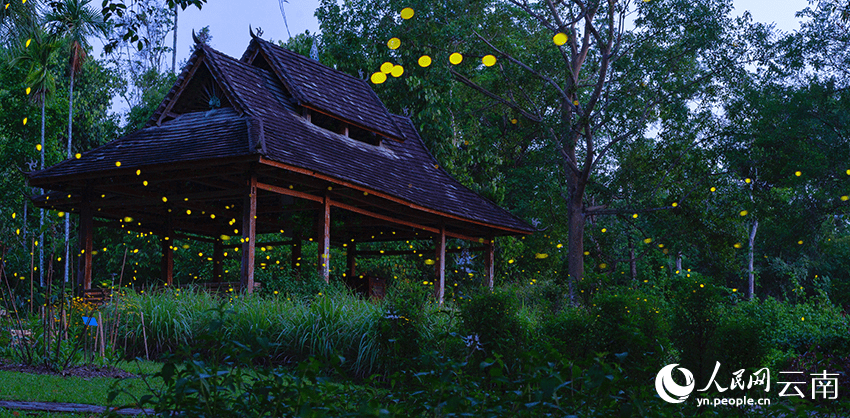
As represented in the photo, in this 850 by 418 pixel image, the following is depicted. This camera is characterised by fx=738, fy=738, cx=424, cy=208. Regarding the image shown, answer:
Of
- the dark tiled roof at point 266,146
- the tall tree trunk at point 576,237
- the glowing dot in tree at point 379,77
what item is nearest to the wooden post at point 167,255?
the dark tiled roof at point 266,146

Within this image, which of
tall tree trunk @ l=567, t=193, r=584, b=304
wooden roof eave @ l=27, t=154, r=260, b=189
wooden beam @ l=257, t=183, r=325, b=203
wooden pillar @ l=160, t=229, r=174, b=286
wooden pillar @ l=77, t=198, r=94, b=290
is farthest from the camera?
tall tree trunk @ l=567, t=193, r=584, b=304

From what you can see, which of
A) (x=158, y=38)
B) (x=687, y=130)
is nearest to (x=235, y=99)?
(x=687, y=130)

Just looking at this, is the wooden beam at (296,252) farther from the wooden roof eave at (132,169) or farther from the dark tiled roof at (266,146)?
the wooden roof eave at (132,169)

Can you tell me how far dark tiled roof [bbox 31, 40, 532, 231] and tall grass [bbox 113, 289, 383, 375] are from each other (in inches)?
106

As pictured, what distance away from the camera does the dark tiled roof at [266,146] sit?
1203cm

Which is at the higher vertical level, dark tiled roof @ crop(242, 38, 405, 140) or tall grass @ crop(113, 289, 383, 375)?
dark tiled roof @ crop(242, 38, 405, 140)

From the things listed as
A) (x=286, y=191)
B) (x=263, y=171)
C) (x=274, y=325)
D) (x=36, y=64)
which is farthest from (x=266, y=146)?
(x=36, y=64)

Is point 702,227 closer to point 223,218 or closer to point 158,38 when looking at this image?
point 223,218

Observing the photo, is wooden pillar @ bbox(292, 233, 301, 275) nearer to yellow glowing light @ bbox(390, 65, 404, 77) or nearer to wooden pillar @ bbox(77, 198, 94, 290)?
wooden pillar @ bbox(77, 198, 94, 290)

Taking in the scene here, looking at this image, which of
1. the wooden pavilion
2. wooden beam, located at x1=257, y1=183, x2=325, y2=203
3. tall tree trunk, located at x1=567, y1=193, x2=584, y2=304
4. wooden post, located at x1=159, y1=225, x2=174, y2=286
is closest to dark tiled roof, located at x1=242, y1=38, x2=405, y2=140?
the wooden pavilion

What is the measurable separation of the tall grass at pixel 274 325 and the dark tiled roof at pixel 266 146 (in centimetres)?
270

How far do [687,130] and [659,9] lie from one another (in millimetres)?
3611

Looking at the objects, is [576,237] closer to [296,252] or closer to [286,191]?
[296,252]

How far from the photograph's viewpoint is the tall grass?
838 centimetres
